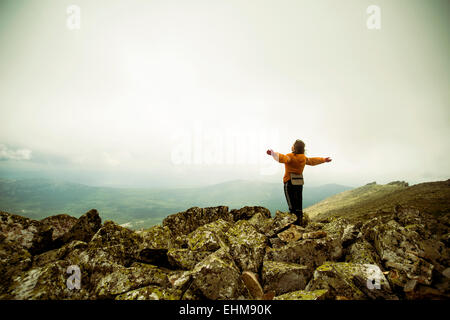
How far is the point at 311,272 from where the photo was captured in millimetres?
6637

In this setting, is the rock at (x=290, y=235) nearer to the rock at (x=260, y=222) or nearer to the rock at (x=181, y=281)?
the rock at (x=260, y=222)

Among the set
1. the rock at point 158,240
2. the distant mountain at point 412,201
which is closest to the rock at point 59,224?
the rock at point 158,240

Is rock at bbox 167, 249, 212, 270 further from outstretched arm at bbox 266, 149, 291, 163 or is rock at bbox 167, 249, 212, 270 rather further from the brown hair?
the brown hair

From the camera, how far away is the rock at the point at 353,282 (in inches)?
218

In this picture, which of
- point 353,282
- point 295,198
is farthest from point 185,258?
point 295,198

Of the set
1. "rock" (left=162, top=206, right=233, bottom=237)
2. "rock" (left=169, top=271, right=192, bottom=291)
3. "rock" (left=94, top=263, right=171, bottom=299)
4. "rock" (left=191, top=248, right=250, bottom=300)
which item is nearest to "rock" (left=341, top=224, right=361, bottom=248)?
"rock" (left=191, top=248, right=250, bottom=300)

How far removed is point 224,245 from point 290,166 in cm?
589

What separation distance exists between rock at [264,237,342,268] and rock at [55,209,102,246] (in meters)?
9.12

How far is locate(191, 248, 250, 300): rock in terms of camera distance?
5504 mm

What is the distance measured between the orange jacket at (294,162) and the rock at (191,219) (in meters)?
4.66
